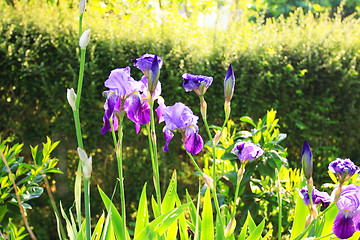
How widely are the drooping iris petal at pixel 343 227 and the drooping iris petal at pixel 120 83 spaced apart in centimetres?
79

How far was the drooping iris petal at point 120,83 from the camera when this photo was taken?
1.20m

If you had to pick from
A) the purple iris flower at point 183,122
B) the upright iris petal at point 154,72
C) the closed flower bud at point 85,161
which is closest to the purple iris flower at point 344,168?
the purple iris flower at point 183,122

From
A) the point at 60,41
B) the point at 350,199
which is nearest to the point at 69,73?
the point at 60,41

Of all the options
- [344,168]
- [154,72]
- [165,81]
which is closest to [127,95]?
[154,72]

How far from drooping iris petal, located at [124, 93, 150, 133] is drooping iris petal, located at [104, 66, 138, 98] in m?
0.04

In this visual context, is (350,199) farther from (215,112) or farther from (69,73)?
(69,73)

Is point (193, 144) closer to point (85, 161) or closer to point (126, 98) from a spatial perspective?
point (126, 98)

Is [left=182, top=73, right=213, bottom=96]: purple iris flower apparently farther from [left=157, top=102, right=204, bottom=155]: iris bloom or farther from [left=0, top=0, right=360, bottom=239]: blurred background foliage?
[left=0, top=0, right=360, bottom=239]: blurred background foliage

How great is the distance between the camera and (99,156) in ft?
11.4

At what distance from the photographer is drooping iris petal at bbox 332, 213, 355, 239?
1.10m

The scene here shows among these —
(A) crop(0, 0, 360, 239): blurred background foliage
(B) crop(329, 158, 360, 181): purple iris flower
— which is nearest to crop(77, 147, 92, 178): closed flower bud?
(B) crop(329, 158, 360, 181): purple iris flower

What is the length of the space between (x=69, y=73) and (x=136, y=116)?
7.42 feet

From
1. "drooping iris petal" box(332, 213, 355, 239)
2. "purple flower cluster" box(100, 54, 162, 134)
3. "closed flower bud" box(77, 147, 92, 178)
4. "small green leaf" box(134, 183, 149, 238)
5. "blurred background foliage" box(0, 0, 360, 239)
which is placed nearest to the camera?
"closed flower bud" box(77, 147, 92, 178)

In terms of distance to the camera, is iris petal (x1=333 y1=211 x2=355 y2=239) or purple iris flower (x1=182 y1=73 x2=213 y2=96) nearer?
iris petal (x1=333 y1=211 x2=355 y2=239)
